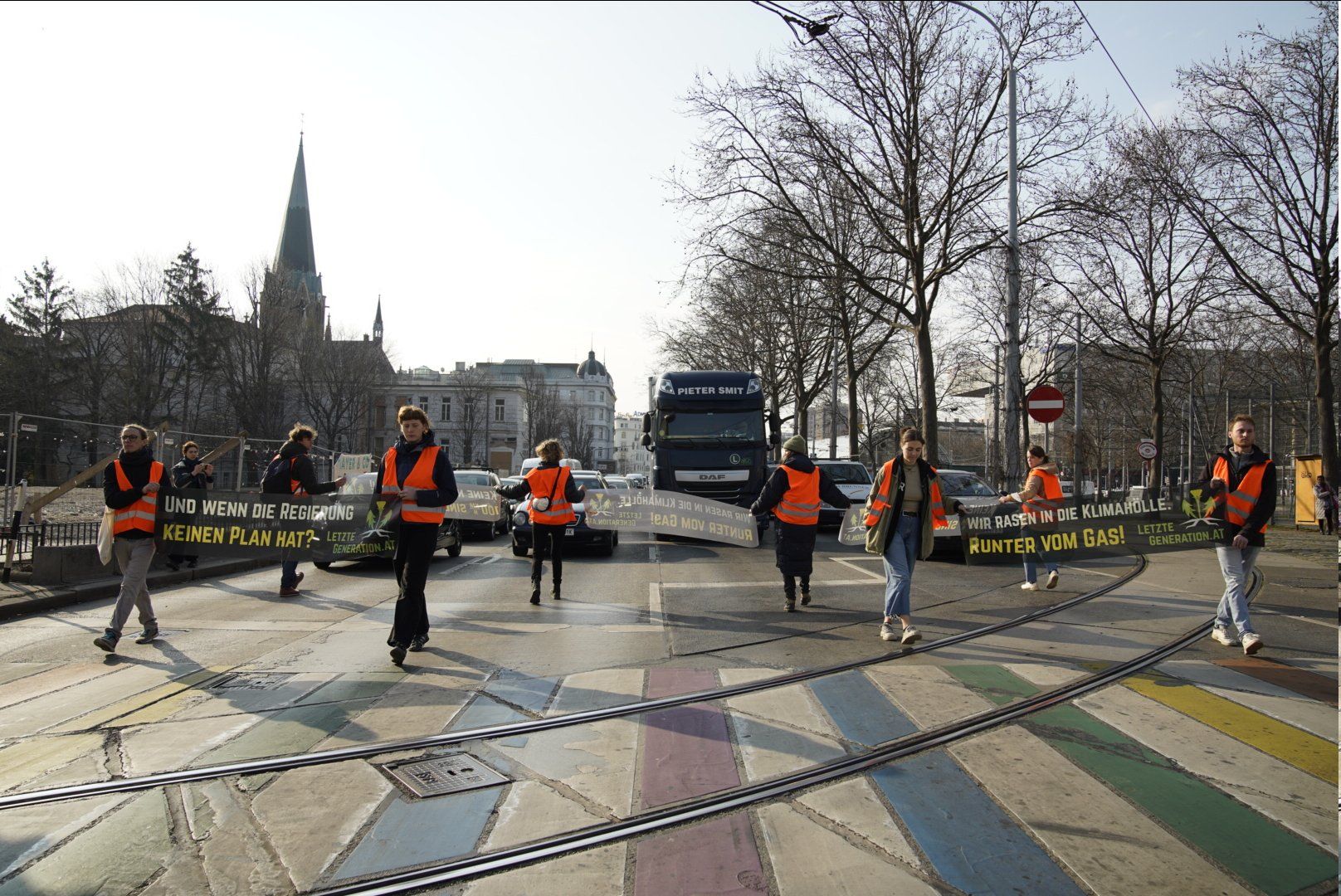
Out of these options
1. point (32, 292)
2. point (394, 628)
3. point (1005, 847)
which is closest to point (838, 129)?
point (394, 628)

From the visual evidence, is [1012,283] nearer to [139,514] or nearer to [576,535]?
[576,535]

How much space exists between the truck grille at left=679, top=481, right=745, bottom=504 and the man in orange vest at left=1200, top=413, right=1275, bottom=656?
1284 cm

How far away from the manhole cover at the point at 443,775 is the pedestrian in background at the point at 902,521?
4441mm

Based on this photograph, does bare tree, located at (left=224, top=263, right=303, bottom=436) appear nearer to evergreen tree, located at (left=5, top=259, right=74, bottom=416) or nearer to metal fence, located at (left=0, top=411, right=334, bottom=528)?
evergreen tree, located at (left=5, top=259, right=74, bottom=416)

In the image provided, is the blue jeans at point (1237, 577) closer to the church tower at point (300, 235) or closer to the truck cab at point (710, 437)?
the truck cab at point (710, 437)

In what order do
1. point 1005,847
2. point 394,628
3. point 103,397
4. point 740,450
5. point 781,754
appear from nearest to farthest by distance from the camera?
point 1005,847 → point 781,754 → point 394,628 → point 740,450 → point 103,397

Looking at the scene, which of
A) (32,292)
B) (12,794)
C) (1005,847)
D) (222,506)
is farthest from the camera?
(32,292)

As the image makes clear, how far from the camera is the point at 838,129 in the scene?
25734 mm

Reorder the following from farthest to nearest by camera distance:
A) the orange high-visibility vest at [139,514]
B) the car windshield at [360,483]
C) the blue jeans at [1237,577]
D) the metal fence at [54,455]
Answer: the car windshield at [360,483] < the metal fence at [54,455] < the orange high-visibility vest at [139,514] < the blue jeans at [1237,577]

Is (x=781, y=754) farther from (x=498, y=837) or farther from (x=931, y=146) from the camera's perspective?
(x=931, y=146)

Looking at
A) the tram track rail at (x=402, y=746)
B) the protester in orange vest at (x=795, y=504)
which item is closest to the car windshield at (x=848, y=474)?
the protester in orange vest at (x=795, y=504)

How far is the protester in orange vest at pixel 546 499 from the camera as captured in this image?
34.8ft

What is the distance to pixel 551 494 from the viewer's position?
1062 cm

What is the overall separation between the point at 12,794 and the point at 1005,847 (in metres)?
4.57
